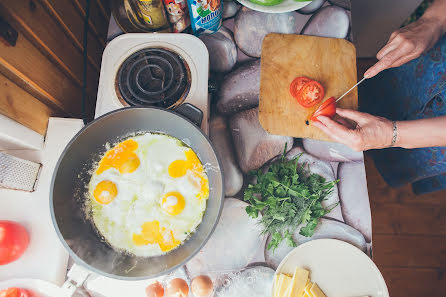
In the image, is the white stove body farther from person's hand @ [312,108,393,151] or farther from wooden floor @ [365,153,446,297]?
wooden floor @ [365,153,446,297]

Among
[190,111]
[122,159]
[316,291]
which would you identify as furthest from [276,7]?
[316,291]

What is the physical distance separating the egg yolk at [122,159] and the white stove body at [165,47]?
135 mm

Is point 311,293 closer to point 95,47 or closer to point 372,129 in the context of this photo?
point 372,129

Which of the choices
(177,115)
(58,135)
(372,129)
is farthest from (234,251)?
(58,135)

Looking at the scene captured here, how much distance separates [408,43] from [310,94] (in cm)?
42

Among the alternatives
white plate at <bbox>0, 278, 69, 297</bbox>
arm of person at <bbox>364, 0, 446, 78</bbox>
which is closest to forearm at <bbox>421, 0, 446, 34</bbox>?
arm of person at <bbox>364, 0, 446, 78</bbox>

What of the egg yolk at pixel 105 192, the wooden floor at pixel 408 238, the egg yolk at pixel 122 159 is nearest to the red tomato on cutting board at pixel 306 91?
the egg yolk at pixel 122 159

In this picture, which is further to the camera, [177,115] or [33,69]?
[33,69]

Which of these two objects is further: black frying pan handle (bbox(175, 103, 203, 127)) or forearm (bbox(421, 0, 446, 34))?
forearm (bbox(421, 0, 446, 34))

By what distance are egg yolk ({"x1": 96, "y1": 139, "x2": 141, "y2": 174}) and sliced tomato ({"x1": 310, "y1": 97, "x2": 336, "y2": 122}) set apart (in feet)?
2.21

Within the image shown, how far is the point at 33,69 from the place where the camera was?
105 centimetres

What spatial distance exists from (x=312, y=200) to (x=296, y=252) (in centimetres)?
19

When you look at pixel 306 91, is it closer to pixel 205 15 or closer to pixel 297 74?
pixel 297 74

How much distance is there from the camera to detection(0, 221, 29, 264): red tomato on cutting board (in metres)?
0.94
